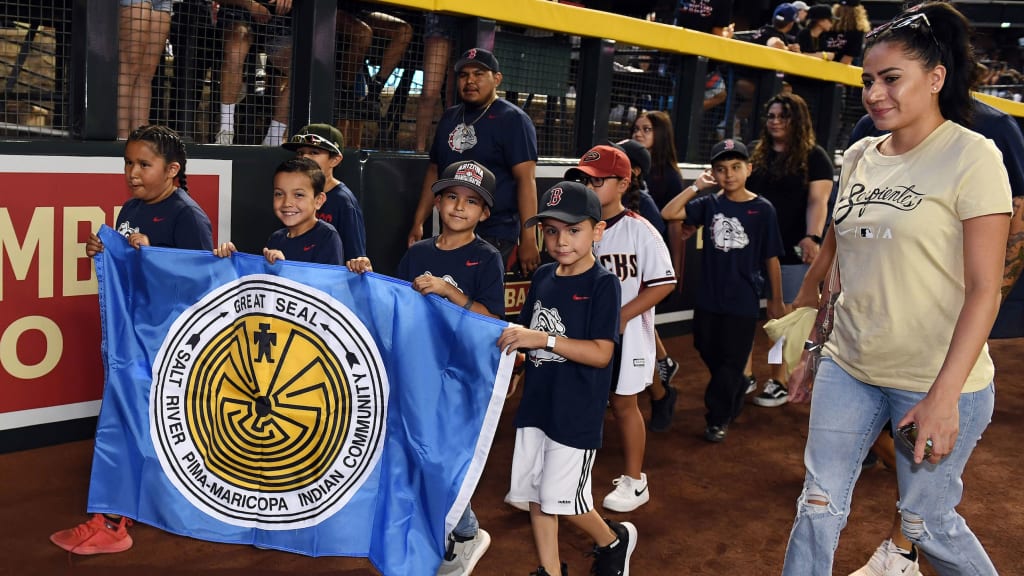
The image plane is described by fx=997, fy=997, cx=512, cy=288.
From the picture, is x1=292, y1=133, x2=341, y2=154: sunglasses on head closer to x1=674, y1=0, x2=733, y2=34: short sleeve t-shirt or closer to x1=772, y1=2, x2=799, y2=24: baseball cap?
x1=674, y1=0, x2=733, y2=34: short sleeve t-shirt

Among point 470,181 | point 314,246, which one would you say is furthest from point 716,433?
point 314,246

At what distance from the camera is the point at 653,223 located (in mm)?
5652

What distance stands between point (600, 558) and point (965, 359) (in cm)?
191

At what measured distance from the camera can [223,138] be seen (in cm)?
628

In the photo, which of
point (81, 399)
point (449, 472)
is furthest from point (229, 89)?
point (449, 472)

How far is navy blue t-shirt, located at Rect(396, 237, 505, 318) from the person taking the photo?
424 centimetres

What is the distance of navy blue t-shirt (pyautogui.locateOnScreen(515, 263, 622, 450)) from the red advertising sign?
2830 millimetres

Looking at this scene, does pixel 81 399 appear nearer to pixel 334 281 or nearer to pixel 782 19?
pixel 334 281

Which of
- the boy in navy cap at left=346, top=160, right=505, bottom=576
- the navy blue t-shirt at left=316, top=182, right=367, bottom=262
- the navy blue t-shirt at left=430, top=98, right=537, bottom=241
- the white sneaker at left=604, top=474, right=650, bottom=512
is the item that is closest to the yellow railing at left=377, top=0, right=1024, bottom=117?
the navy blue t-shirt at left=430, top=98, right=537, bottom=241

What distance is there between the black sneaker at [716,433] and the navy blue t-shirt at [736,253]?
75 centimetres

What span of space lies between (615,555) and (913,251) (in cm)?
185

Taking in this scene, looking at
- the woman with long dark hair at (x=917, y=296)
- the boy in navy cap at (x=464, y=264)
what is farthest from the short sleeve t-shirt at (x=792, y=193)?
the woman with long dark hair at (x=917, y=296)

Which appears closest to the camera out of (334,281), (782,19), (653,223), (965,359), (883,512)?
(965,359)

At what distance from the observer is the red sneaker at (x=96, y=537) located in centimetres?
418
